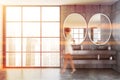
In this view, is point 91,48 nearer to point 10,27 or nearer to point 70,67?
point 70,67

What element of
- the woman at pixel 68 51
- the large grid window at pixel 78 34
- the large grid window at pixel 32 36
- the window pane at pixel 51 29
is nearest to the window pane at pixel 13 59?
the large grid window at pixel 32 36

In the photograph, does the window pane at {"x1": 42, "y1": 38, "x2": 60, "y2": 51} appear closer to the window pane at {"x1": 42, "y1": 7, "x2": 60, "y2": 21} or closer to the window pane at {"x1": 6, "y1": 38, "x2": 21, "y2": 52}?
the window pane at {"x1": 42, "y1": 7, "x2": 60, "y2": 21}

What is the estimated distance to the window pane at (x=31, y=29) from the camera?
945cm

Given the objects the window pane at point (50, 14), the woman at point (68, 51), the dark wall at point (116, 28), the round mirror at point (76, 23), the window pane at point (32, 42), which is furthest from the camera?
the window pane at point (32, 42)

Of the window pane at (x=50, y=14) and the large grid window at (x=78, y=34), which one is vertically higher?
the window pane at (x=50, y=14)

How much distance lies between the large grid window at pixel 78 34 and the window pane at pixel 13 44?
2059mm

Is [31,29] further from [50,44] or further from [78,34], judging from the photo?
[78,34]

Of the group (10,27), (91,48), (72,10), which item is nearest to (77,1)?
(72,10)

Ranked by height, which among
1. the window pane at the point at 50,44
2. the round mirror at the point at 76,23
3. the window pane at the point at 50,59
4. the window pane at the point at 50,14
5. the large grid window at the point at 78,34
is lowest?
the window pane at the point at 50,59

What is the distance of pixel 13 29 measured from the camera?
9.45m

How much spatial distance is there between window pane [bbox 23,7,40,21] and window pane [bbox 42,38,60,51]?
34.0 inches

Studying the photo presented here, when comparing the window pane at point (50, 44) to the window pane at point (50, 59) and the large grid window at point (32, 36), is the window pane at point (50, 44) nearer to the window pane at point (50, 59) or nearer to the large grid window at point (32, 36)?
the large grid window at point (32, 36)

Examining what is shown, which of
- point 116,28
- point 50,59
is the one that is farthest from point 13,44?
point 116,28

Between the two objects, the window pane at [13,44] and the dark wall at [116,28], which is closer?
the dark wall at [116,28]
